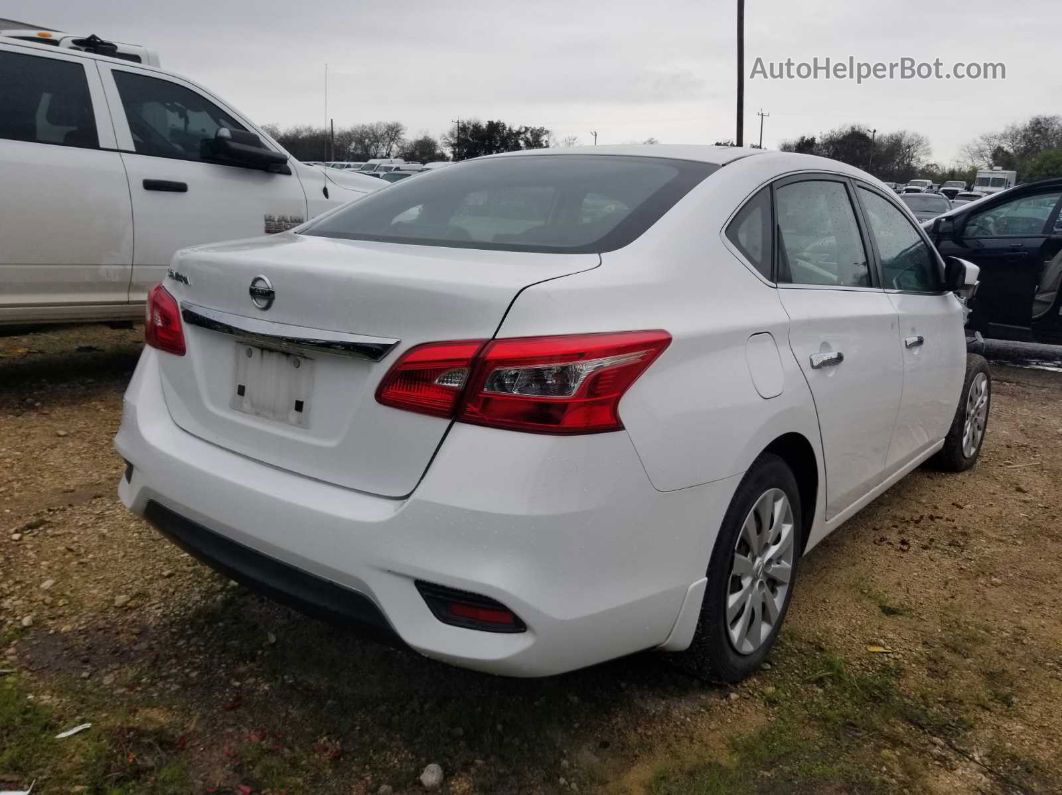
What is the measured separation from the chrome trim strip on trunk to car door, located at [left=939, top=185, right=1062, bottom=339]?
6.99 m

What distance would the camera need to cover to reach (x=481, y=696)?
8.06ft

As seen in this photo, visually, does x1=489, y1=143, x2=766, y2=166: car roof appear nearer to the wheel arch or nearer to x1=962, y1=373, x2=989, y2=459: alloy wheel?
the wheel arch

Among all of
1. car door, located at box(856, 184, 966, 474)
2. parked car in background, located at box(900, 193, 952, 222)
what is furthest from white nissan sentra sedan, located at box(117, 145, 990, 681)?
parked car in background, located at box(900, 193, 952, 222)

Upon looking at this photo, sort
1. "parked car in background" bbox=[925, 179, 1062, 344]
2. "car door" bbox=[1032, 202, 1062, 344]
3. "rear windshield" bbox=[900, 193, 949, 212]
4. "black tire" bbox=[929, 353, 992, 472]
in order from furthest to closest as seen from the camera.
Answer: "rear windshield" bbox=[900, 193, 949, 212] → "parked car in background" bbox=[925, 179, 1062, 344] → "car door" bbox=[1032, 202, 1062, 344] → "black tire" bbox=[929, 353, 992, 472]

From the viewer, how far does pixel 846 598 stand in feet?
10.4

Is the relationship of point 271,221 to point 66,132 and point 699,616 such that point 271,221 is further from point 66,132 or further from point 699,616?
point 699,616

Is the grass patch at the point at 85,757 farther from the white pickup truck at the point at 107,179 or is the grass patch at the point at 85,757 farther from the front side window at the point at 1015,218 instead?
the front side window at the point at 1015,218

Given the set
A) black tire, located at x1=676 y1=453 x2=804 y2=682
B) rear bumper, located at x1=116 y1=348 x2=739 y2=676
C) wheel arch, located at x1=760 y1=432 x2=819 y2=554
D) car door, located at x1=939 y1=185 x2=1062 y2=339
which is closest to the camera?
rear bumper, located at x1=116 y1=348 x2=739 y2=676

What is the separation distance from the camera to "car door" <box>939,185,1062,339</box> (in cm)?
731

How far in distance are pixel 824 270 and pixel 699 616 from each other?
1.34 meters

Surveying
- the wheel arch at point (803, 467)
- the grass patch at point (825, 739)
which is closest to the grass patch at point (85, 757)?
the grass patch at point (825, 739)

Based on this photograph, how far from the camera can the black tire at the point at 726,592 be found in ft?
7.44

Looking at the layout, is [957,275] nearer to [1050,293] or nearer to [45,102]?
[1050,293]

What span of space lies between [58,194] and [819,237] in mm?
3824
